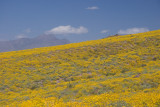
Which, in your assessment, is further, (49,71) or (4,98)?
(49,71)

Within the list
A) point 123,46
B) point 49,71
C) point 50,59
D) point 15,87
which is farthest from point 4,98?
point 123,46

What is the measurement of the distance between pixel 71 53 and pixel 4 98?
1754cm

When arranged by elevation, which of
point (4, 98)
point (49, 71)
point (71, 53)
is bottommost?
point (4, 98)

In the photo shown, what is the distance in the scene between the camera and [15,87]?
19781mm

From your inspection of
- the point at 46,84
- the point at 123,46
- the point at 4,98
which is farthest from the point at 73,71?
the point at 123,46

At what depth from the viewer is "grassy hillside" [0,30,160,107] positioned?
13.7 meters

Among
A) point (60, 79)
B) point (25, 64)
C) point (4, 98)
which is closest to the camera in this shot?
point (4, 98)

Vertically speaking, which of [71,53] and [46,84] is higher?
[71,53]

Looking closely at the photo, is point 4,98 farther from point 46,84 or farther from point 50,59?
point 50,59

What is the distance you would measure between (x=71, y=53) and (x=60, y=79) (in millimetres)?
11246

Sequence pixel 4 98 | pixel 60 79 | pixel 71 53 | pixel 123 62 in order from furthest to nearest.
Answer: pixel 71 53, pixel 123 62, pixel 60 79, pixel 4 98

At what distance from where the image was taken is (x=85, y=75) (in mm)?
22016

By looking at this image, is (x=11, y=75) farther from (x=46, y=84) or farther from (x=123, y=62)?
(x=123, y=62)

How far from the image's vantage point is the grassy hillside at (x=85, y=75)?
13695mm
